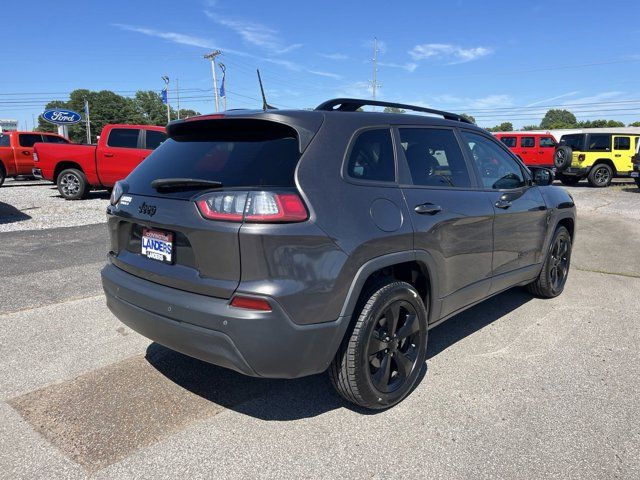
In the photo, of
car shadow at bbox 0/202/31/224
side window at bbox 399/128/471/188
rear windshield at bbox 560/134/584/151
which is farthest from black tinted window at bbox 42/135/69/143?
rear windshield at bbox 560/134/584/151

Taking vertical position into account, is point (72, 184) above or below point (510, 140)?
below

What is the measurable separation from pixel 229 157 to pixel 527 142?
22.6m

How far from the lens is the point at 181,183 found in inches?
102

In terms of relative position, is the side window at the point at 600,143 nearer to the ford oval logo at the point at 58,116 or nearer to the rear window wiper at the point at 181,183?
the rear window wiper at the point at 181,183

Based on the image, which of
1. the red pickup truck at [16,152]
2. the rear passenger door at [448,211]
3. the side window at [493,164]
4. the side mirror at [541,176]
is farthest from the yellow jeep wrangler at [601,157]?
the red pickup truck at [16,152]

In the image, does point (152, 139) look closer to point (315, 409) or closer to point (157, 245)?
point (157, 245)

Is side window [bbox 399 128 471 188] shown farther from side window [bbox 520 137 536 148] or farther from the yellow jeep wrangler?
side window [bbox 520 137 536 148]

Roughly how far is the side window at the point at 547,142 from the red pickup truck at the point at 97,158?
17.3 meters

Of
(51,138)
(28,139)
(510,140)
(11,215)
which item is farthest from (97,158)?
(510,140)

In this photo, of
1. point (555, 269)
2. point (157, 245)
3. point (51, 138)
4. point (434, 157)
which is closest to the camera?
point (157, 245)

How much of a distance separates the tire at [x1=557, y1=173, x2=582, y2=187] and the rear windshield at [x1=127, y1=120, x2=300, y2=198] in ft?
67.0

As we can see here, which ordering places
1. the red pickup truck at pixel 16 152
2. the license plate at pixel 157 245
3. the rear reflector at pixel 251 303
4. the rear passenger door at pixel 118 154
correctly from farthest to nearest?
1. the red pickup truck at pixel 16 152
2. the rear passenger door at pixel 118 154
3. the license plate at pixel 157 245
4. the rear reflector at pixel 251 303

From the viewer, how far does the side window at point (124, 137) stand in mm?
12539

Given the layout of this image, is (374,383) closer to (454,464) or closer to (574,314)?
(454,464)
